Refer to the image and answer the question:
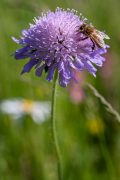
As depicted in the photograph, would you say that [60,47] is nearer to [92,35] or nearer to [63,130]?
[92,35]

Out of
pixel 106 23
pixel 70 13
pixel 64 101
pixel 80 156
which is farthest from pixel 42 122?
pixel 106 23

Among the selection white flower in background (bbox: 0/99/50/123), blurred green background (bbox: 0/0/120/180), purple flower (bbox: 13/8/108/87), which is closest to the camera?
purple flower (bbox: 13/8/108/87)

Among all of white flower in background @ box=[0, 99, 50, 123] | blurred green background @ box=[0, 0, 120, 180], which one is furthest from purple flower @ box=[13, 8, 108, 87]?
white flower in background @ box=[0, 99, 50, 123]

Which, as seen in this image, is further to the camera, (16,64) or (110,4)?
(110,4)

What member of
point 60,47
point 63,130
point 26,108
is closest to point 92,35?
point 60,47

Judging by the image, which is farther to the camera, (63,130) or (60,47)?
(63,130)

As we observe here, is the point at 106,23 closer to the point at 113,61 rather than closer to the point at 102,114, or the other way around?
the point at 113,61

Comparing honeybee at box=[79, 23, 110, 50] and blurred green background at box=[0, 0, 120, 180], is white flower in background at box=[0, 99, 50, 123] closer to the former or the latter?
blurred green background at box=[0, 0, 120, 180]
